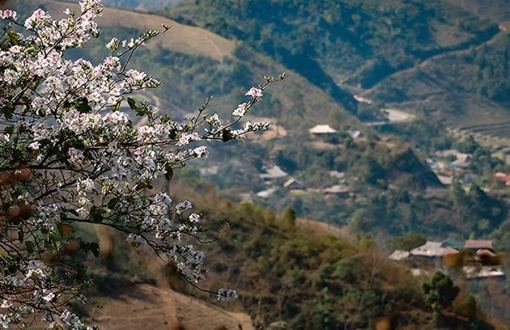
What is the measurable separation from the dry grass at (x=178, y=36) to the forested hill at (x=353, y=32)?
8.38 meters

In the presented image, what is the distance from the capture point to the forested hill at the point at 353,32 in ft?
270

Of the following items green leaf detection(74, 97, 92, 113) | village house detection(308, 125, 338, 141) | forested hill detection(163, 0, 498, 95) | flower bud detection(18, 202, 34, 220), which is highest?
green leaf detection(74, 97, 92, 113)

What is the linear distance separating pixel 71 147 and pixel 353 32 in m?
93.9

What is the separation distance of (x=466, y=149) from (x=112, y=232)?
51209mm

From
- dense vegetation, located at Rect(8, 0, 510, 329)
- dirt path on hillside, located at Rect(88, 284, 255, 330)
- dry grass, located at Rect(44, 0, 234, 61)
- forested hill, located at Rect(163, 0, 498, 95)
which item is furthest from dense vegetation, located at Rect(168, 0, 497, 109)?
dirt path on hillside, located at Rect(88, 284, 255, 330)

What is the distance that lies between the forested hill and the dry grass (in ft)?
27.5

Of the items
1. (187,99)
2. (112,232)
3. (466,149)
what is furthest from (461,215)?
(112,232)

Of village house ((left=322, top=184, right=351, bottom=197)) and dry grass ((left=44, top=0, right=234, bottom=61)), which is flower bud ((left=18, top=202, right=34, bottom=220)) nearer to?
village house ((left=322, top=184, right=351, bottom=197))

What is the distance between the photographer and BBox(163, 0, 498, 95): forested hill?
270 ft

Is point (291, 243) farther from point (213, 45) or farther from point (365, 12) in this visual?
point (365, 12)

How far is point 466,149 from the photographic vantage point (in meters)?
63.6

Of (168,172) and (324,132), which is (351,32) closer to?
(324,132)

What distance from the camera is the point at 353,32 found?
316ft

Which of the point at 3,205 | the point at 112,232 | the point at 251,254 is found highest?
the point at 3,205
